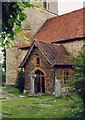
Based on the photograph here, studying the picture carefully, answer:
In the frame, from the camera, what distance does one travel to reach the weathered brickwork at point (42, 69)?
29.0 meters

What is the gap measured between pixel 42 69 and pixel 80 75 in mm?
15645

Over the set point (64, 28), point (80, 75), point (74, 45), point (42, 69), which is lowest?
point (42, 69)

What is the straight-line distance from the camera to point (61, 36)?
33781 millimetres

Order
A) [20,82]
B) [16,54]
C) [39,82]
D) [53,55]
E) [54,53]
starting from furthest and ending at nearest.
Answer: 1. [16,54]
2. [20,82]
3. [39,82]
4. [54,53]
5. [53,55]

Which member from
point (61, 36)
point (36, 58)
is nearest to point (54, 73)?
point (36, 58)

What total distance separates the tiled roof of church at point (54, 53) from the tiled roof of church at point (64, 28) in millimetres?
1709

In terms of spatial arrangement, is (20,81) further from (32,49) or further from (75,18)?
(75,18)

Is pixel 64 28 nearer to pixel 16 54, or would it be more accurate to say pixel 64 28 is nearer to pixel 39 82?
pixel 39 82

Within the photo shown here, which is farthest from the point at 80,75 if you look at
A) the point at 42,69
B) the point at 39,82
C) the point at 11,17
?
the point at 39,82

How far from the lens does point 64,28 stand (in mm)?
35000

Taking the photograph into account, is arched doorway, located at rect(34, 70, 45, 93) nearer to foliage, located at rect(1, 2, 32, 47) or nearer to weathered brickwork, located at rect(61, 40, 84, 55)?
weathered brickwork, located at rect(61, 40, 84, 55)

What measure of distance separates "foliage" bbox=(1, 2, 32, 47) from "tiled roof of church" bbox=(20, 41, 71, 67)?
21.8 metres

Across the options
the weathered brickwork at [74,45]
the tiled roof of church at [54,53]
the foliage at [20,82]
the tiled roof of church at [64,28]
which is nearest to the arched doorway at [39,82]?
the tiled roof of church at [54,53]

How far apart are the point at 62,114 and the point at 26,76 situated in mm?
17206
